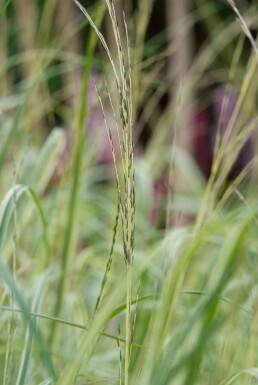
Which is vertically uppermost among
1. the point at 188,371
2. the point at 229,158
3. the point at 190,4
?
the point at 190,4

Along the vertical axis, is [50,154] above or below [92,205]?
above

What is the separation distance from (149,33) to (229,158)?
11.6 feet

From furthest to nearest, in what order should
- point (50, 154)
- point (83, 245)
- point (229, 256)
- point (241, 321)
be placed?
point (83, 245) → point (50, 154) → point (241, 321) → point (229, 256)

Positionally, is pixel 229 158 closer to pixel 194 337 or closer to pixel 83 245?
pixel 194 337

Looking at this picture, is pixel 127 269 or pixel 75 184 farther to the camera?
pixel 75 184

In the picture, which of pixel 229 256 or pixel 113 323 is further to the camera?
pixel 113 323

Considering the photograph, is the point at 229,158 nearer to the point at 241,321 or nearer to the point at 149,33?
the point at 241,321

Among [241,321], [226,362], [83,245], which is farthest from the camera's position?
[83,245]

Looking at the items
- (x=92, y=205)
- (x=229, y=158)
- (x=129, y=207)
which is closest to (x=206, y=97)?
(x=92, y=205)

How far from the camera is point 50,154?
4.83 ft

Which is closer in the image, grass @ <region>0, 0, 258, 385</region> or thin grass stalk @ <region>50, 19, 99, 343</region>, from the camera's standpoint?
grass @ <region>0, 0, 258, 385</region>

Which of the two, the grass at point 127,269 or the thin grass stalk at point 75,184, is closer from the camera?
the grass at point 127,269

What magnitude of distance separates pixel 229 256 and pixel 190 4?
3719mm

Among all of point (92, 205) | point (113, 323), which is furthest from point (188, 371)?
point (92, 205)
